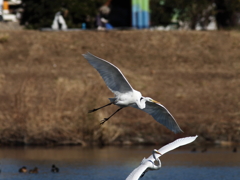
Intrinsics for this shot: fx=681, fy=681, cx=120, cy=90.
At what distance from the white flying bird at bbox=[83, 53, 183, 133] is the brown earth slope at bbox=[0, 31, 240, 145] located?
6432mm

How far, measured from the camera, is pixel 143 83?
1097 inches

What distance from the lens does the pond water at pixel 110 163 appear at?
17.0 m

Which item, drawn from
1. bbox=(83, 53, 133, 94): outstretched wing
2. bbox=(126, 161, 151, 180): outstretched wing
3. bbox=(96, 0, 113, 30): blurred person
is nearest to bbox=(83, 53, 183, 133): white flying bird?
bbox=(83, 53, 133, 94): outstretched wing

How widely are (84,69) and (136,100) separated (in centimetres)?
1609

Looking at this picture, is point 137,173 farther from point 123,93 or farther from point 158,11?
point 158,11

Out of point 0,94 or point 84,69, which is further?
point 84,69

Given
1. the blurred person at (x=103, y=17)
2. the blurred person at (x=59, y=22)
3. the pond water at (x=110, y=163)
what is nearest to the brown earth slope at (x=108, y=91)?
the blurred person at (x=59, y=22)

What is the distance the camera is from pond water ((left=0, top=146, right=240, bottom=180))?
1698 cm

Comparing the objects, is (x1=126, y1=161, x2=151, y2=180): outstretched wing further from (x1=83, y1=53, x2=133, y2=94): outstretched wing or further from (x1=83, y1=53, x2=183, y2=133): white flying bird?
(x1=83, y1=53, x2=133, y2=94): outstretched wing

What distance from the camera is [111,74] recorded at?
13289 millimetres

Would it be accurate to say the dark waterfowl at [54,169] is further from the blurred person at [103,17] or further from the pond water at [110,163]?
the blurred person at [103,17]

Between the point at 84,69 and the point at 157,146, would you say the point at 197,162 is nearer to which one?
the point at 157,146

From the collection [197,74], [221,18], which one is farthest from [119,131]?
[221,18]

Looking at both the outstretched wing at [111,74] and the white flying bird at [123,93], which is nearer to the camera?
the outstretched wing at [111,74]
